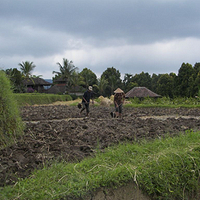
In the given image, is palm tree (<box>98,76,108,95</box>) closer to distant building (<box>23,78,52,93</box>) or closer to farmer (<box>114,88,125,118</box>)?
distant building (<box>23,78,52,93</box>)

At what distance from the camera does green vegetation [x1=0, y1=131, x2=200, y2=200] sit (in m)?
2.79

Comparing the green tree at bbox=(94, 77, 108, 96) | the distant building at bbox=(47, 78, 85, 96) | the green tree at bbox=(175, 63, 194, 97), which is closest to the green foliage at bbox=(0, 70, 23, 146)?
the green tree at bbox=(175, 63, 194, 97)

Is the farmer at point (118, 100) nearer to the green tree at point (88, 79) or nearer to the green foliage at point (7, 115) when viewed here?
the green foliage at point (7, 115)

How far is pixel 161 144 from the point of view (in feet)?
15.7

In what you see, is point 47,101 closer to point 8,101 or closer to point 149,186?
point 8,101

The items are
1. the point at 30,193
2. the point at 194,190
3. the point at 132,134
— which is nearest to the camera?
the point at 30,193

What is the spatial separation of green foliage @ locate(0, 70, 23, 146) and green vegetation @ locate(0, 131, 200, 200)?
5.78ft

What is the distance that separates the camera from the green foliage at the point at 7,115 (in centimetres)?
504

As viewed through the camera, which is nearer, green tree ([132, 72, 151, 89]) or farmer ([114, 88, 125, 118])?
farmer ([114, 88, 125, 118])

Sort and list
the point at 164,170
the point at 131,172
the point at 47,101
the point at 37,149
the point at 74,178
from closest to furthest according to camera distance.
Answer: the point at 74,178 → the point at 131,172 → the point at 164,170 → the point at 37,149 → the point at 47,101

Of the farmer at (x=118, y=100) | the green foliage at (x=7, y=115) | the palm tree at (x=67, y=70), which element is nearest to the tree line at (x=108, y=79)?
the palm tree at (x=67, y=70)

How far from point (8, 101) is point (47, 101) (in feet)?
84.5

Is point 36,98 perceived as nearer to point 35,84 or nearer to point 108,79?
point 35,84

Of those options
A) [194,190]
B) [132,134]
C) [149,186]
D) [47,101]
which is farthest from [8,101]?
[47,101]
